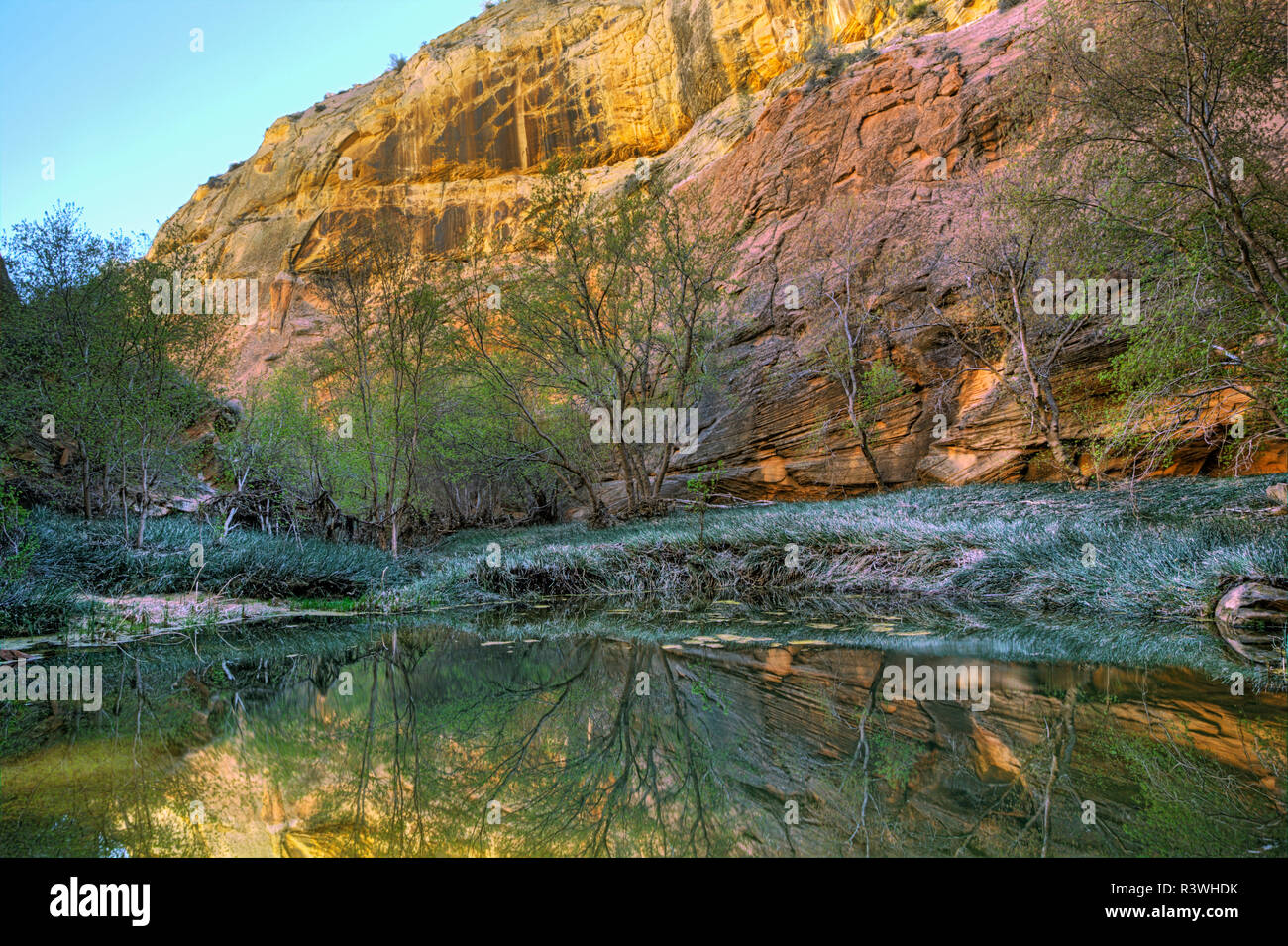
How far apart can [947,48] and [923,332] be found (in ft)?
41.4

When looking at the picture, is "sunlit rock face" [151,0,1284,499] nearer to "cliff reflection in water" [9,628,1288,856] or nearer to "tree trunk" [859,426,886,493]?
"tree trunk" [859,426,886,493]

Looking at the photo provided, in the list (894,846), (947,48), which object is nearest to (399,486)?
(894,846)

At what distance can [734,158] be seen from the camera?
27.6 m

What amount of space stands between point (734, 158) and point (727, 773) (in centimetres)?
2945

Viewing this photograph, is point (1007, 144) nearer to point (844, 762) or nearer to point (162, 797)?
point (844, 762)

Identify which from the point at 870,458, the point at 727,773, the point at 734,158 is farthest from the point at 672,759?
the point at 734,158

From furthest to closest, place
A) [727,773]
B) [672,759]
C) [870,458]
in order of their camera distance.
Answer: [870,458]
[672,759]
[727,773]

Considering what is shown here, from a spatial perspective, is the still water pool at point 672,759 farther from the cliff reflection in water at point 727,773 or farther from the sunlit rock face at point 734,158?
the sunlit rock face at point 734,158

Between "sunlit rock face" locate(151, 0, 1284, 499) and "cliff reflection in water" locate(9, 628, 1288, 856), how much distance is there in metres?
14.9

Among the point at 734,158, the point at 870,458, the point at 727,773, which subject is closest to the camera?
the point at 727,773

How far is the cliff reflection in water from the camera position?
5.87 feet

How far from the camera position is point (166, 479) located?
1426cm


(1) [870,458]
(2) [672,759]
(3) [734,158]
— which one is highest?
(3) [734,158]

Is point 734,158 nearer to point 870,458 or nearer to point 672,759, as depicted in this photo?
point 870,458
